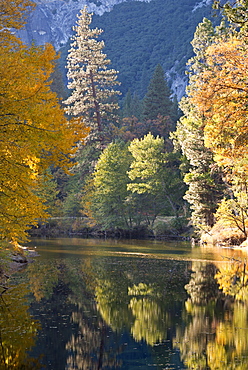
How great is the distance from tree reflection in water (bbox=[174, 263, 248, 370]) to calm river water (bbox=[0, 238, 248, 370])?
0.06 ft

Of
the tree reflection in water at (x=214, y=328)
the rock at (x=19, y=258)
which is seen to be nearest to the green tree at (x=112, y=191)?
the rock at (x=19, y=258)

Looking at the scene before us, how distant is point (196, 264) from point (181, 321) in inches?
418

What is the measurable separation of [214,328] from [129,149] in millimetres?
37898

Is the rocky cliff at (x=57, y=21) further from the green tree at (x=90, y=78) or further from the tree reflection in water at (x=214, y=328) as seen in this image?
the tree reflection in water at (x=214, y=328)

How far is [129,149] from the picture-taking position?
157 ft

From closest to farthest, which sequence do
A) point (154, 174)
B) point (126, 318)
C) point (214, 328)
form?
point (214, 328) < point (126, 318) < point (154, 174)

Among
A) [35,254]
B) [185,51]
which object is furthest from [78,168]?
[185,51]

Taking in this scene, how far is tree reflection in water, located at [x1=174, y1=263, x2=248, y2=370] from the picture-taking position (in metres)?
8.31

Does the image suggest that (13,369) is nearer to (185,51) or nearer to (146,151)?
(146,151)

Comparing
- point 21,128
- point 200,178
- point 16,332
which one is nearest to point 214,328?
point 16,332

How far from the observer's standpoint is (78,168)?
182ft

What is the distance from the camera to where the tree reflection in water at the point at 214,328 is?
8.31 meters

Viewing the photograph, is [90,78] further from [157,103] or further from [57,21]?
[57,21]

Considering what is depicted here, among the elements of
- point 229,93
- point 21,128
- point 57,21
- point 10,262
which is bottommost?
point 10,262
